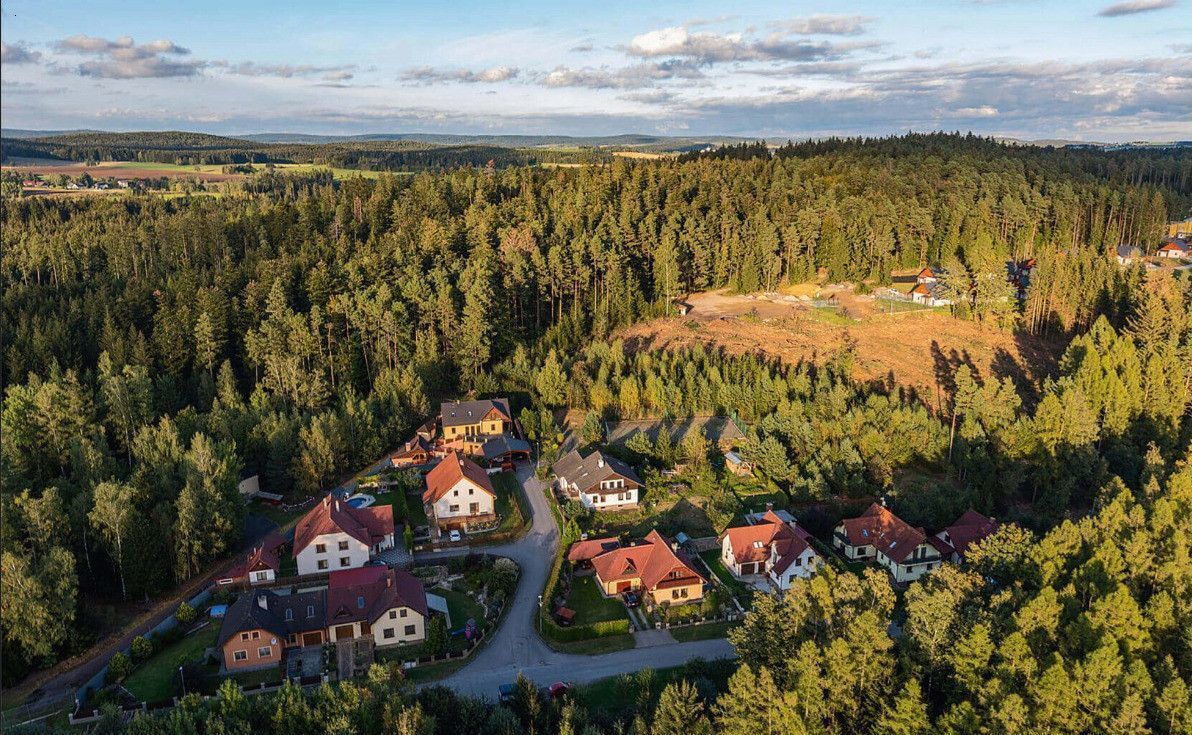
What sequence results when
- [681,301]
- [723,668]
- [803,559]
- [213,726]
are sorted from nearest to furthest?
[213,726]
[723,668]
[803,559]
[681,301]

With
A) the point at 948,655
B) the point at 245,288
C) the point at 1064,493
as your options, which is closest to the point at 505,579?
the point at 948,655

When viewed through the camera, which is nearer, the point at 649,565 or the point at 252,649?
the point at 252,649

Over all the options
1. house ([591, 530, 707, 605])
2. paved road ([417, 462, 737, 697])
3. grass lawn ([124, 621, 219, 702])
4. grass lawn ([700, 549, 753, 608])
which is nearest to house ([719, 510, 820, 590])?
grass lawn ([700, 549, 753, 608])

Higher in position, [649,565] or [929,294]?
[929,294]

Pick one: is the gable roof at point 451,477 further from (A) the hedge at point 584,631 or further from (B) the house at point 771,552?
(B) the house at point 771,552

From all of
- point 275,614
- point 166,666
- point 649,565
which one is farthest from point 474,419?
point 166,666

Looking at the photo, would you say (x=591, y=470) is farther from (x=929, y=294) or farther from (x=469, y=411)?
(x=929, y=294)

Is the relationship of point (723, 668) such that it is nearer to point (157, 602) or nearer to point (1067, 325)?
point (157, 602)
